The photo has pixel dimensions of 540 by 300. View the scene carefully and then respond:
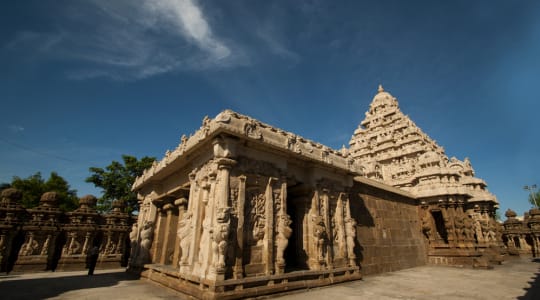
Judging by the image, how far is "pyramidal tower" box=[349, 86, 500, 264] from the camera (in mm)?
14367

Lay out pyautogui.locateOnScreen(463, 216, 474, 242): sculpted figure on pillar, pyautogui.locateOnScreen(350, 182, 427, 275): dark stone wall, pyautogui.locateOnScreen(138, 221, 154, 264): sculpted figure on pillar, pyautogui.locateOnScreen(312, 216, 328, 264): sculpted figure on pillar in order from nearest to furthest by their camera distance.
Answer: pyautogui.locateOnScreen(312, 216, 328, 264): sculpted figure on pillar < pyautogui.locateOnScreen(138, 221, 154, 264): sculpted figure on pillar < pyautogui.locateOnScreen(350, 182, 427, 275): dark stone wall < pyautogui.locateOnScreen(463, 216, 474, 242): sculpted figure on pillar

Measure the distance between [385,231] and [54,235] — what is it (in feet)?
56.1

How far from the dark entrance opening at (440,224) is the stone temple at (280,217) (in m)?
0.06

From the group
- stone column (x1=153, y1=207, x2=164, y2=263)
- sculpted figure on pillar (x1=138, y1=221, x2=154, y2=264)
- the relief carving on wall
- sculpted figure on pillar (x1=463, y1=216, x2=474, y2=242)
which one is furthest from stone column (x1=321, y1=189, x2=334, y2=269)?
sculpted figure on pillar (x1=463, y1=216, x2=474, y2=242)

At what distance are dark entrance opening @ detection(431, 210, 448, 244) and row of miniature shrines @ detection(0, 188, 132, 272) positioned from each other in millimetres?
19064

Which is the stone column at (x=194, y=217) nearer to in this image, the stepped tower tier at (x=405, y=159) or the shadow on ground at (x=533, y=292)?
the stepped tower tier at (x=405, y=159)

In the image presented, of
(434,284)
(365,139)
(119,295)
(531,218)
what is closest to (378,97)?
(365,139)

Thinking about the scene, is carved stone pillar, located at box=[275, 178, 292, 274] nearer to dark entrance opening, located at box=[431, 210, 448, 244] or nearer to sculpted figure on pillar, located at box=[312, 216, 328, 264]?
sculpted figure on pillar, located at box=[312, 216, 328, 264]

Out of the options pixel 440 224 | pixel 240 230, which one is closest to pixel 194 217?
pixel 240 230

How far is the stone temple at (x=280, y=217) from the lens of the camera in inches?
271

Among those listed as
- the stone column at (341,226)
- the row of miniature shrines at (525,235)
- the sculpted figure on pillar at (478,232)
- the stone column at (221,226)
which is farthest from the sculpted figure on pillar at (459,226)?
the row of miniature shrines at (525,235)

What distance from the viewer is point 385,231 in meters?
12.7

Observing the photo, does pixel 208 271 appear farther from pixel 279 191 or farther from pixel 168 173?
pixel 168 173

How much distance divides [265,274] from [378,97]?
87.6ft
